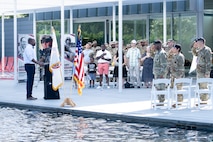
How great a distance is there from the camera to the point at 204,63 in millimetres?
14898

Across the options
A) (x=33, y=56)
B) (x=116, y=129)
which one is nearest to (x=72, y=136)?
(x=116, y=129)

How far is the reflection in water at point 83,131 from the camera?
36.3ft

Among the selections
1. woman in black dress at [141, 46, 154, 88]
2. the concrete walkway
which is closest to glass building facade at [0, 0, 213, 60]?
woman in black dress at [141, 46, 154, 88]

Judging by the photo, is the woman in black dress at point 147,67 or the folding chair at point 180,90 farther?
the woman in black dress at point 147,67

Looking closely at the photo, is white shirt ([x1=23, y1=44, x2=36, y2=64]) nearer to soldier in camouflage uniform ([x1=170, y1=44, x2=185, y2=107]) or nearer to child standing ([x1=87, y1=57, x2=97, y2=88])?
child standing ([x1=87, y1=57, x2=97, y2=88])

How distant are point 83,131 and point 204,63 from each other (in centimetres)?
452

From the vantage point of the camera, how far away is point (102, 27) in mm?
35281

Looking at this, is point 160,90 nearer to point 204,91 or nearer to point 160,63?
point 160,63

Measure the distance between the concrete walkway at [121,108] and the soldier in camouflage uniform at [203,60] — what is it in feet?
2.53

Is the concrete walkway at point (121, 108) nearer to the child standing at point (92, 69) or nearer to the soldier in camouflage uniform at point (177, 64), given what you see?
the soldier in camouflage uniform at point (177, 64)

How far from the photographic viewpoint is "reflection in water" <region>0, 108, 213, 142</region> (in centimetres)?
1108

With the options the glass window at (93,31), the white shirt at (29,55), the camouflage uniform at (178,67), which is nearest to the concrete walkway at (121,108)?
the camouflage uniform at (178,67)

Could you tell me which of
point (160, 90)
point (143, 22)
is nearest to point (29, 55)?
point (160, 90)

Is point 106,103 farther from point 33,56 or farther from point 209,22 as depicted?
point 209,22
